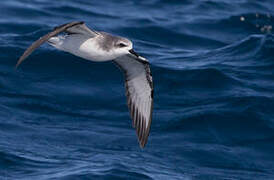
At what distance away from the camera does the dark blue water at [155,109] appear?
13.2m

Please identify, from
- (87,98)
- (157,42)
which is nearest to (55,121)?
(87,98)

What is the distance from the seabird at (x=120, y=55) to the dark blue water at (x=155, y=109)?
43.3 inches

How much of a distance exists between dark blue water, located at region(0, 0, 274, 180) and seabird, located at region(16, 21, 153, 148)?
1099mm

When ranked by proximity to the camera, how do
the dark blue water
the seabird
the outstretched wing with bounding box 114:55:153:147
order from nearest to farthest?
the seabird → the outstretched wing with bounding box 114:55:153:147 → the dark blue water

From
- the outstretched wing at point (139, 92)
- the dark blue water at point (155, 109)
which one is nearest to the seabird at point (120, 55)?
the outstretched wing at point (139, 92)

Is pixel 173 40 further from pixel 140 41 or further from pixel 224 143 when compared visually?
pixel 224 143

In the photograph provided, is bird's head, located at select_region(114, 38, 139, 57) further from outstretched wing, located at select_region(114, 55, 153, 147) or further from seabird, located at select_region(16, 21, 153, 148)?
outstretched wing, located at select_region(114, 55, 153, 147)

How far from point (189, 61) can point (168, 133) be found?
388 centimetres

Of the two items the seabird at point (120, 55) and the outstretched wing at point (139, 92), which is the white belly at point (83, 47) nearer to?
the seabird at point (120, 55)

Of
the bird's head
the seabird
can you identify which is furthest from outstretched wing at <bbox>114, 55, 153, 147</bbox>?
the bird's head

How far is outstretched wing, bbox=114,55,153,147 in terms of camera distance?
40.0ft

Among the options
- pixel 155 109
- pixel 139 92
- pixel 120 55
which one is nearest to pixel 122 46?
pixel 120 55

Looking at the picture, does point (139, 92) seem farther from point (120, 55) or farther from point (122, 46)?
point (122, 46)

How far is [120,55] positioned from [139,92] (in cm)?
160
